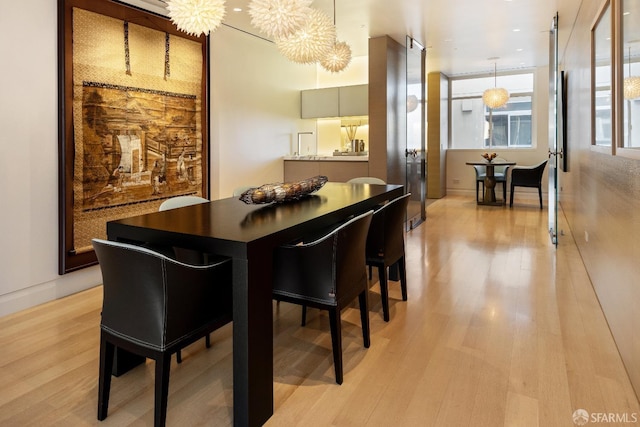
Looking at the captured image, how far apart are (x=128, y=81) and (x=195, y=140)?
0.94 meters

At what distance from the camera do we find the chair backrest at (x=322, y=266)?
201 centimetres

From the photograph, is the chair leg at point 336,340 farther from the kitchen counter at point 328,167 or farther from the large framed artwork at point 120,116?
the kitchen counter at point 328,167

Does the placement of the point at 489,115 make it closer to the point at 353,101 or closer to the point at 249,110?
the point at 353,101

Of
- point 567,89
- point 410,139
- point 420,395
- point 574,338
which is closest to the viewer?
point 420,395

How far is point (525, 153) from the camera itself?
8.91m

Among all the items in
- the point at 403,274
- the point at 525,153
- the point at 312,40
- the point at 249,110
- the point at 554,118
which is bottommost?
the point at 403,274

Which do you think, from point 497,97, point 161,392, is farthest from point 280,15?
point 497,97

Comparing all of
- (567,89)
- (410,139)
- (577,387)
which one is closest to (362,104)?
(410,139)

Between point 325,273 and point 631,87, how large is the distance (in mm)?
1700

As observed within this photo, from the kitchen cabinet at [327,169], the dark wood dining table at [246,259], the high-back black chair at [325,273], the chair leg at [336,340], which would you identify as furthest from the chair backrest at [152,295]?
the kitchen cabinet at [327,169]

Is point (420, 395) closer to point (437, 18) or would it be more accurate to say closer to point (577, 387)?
point (577, 387)

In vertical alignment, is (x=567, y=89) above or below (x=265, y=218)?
above

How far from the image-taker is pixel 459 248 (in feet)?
15.6

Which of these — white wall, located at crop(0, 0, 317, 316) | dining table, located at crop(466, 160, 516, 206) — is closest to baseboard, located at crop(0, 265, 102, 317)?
white wall, located at crop(0, 0, 317, 316)
